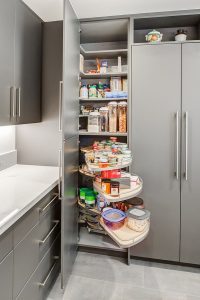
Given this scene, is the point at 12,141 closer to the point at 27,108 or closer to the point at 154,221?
the point at 27,108

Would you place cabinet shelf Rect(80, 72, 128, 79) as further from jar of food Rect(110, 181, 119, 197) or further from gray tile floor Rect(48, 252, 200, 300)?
gray tile floor Rect(48, 252, 200, 300)

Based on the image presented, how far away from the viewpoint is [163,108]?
207 cm

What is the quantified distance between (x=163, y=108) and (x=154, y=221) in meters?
1.07

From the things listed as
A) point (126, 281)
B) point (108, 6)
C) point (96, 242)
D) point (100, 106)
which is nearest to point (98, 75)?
point (100, 106)

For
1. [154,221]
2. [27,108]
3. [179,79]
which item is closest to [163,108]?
[179,79]

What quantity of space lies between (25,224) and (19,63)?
1.22 m

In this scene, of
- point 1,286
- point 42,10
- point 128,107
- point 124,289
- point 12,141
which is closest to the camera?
point 1,286

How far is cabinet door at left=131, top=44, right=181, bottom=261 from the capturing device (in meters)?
2.05

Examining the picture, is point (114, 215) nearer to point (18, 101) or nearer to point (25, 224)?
point (25, 224)

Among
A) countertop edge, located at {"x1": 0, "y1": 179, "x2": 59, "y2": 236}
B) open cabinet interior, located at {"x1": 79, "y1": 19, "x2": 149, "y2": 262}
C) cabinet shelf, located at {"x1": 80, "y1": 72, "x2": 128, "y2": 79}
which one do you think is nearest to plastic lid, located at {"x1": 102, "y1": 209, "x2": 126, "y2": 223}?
open cabinet interior, located at {"x1": 79, "y1": 19, "x2": 149, "y2": 262}

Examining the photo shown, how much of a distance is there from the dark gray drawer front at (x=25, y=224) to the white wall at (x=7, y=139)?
35.8 inches

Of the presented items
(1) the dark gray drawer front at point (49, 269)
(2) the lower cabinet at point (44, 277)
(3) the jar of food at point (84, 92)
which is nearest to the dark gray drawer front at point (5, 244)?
(2) the lower cabinet at point (44, 277)

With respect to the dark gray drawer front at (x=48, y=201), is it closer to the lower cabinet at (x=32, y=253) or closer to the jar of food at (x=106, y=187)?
the lower cabinet at (x=32, y=253)

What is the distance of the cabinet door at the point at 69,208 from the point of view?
1.72m
